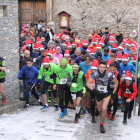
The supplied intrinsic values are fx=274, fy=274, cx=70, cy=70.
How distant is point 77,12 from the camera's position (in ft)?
63.0

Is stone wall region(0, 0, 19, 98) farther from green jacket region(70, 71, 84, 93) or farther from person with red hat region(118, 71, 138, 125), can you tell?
person with red hat region(118, 71, 138, 125)

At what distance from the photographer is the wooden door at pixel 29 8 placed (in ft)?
64.6

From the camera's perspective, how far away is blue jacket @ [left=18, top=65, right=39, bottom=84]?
8.33 meters

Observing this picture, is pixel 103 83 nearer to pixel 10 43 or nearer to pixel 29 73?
pixel 29 73

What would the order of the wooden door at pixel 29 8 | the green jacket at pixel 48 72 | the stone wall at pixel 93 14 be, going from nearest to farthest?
the green jacket at pixel 48 72, the stone wall at pixel 93 14, the wooden door at pixel 29 8

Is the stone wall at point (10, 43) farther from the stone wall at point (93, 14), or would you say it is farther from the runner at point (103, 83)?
the stone wall at point (93, 14)

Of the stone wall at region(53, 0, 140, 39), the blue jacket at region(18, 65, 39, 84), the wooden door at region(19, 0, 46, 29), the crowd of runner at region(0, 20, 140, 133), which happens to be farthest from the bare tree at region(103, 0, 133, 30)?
the blue jacket at region(18, 65, 39, 84)

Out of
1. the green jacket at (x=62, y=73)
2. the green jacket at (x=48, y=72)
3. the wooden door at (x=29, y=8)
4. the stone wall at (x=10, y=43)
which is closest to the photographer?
the green jacket at (x=62, y=73)

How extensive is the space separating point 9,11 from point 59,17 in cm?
1083

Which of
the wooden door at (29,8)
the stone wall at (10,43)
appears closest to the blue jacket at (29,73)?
the stone wall at (10,43)

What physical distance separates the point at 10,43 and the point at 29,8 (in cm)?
1160

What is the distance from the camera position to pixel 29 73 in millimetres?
8352

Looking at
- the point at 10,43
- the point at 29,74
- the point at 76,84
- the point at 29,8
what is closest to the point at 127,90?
the point at 76,84

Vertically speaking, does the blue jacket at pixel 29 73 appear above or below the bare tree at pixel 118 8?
below
